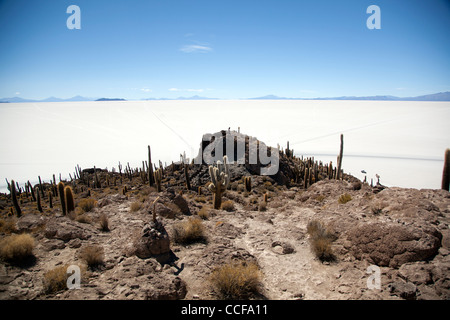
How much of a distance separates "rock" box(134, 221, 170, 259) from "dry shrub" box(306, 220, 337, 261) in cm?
435

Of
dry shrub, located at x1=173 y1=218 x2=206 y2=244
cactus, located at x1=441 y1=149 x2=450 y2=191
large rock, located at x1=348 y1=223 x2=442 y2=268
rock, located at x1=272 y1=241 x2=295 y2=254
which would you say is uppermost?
cactus, located at x1=441 y1=149 x2=450 y2=191

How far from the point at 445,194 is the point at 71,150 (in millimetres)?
57043

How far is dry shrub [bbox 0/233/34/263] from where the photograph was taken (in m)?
5.73

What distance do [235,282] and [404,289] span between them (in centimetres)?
354

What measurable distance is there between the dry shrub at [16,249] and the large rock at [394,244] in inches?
340

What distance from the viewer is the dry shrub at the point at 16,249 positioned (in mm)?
5727

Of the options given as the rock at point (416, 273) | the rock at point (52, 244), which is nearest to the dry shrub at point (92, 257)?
the rock at point (52, 244)

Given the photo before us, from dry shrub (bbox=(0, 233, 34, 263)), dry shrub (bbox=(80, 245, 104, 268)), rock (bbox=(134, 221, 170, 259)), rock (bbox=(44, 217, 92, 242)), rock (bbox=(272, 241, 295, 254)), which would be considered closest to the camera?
dry shrub (bbox=(0, 233, 34, 263))

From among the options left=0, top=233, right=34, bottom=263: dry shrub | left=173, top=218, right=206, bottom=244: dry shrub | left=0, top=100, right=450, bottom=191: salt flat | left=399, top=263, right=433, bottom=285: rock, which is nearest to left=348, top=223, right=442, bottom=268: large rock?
left=399, top=263, right=433, bottom=285: rock

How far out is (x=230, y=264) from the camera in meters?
6.37

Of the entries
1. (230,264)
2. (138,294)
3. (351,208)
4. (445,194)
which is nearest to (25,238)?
(138,294)

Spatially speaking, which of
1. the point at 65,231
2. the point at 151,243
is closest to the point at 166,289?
the point at 151,243

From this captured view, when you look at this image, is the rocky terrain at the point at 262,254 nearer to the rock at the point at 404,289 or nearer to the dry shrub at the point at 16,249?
the rock at the point at 404,289

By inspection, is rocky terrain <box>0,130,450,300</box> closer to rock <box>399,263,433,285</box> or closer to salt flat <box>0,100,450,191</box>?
rock <box>399,263,433,285</box>
